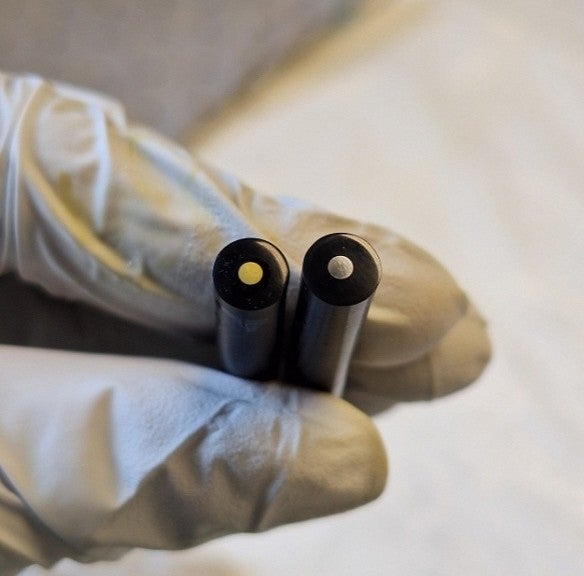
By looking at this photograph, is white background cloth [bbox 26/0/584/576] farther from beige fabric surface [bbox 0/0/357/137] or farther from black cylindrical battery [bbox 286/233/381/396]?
black cylindrical battery [bbox 286/233/381/396]

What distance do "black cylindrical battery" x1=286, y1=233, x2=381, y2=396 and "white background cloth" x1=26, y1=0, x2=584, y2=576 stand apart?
181mm

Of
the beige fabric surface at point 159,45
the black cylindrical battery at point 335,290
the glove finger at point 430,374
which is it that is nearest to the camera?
the black cylindrical battery at point 335,290

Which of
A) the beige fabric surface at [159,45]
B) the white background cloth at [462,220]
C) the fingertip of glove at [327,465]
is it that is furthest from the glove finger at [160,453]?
the beige fabric surface at [159,45]

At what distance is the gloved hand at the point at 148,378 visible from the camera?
0.88 feet

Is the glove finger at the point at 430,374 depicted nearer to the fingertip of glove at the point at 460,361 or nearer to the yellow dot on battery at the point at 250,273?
the fingertip of glove at the point at 460,361

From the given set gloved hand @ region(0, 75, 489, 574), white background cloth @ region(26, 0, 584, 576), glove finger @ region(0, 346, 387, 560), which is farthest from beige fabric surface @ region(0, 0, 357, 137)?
glove finger @ region(0, 346, 387, 560)

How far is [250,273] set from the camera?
0.75 ft

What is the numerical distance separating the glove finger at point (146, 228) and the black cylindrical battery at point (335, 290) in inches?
1.2

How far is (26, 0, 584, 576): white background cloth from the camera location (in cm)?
39

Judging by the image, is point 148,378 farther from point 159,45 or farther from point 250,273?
point 159,45

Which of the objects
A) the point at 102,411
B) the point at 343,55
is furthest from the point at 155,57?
the point at 102,411

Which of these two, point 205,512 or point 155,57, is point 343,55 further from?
point 205,512

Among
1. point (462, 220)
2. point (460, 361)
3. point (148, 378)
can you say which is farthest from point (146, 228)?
point (462, 220)

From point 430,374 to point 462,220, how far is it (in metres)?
0.18
